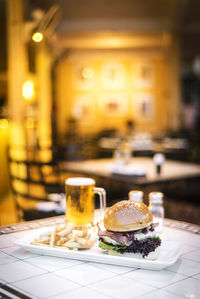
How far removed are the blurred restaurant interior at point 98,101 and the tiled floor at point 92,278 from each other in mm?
1371

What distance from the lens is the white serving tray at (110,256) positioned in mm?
1368

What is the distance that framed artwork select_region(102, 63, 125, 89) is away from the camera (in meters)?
17.4

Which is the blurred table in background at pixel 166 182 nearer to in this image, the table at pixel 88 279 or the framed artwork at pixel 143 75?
the table at pixel 88 279

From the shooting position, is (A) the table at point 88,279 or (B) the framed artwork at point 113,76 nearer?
(A) the table at point 88,279

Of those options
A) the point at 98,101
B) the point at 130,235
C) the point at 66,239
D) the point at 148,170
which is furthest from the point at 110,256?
the point at 98,101

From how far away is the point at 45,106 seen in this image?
1305 centimetres

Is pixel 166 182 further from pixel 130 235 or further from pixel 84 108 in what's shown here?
pixel 84 108

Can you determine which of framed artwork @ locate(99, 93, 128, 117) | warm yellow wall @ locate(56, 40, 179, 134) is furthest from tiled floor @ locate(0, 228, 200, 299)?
framed artwork @ locate(99, 93, 128, 117)

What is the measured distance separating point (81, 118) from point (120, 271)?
1616cm

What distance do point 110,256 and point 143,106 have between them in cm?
1650

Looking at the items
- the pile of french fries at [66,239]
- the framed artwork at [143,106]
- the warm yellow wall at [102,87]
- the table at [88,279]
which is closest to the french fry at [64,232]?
the pile of french fries at [66,239]

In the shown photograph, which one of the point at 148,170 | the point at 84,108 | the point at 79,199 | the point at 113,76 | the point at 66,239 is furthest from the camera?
the point at 84,108

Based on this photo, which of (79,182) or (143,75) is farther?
(143,75)

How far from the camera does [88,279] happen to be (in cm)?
130
